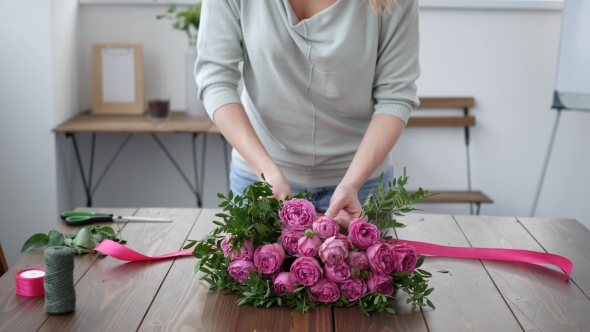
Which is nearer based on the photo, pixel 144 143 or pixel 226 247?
pixel 226 247

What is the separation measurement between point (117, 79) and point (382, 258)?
2.49 metres

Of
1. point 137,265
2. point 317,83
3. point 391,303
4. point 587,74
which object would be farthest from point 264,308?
point 587,74

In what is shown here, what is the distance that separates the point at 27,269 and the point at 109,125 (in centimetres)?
183

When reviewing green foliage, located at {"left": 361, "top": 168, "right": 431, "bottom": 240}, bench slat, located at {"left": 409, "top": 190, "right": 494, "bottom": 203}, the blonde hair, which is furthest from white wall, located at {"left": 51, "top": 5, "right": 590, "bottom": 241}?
green foliage, located at {"left": 361, "top": 168, "right": 431, "bottom": 240}

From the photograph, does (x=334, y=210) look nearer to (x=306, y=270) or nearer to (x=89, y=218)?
(x=306, y=270)

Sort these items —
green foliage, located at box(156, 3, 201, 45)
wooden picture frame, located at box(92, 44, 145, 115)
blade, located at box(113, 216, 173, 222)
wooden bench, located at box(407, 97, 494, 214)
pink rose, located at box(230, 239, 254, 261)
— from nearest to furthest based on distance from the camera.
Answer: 1. pink rose, located at box(230, 239, 254, 261)
2. blade, located at box(113, 216, 173, 222)
3. green foliage, located at box(156, 3, 201, 45)
4. wooden picture frame, located at box(92, 44, 145, 115)
5. wooden bench, located at box(407, 97, 494, 214)

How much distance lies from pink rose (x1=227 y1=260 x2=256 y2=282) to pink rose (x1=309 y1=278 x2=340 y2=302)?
0.12 meters

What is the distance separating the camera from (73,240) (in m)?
1.61

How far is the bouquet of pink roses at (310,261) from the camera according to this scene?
50.0 inches

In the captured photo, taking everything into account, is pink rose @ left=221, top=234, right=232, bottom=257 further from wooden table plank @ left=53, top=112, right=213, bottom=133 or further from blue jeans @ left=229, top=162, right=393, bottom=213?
wooden table plank @ left=53, top=112, right=213, bottom=133

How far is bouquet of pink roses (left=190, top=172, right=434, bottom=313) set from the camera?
4.17 ft

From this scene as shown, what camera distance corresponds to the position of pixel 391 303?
133cm

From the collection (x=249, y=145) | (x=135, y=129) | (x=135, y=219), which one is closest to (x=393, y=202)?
(x=249, y=145)

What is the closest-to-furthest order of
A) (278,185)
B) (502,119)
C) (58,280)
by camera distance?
(58,280) → (278,185) → (502,119)
